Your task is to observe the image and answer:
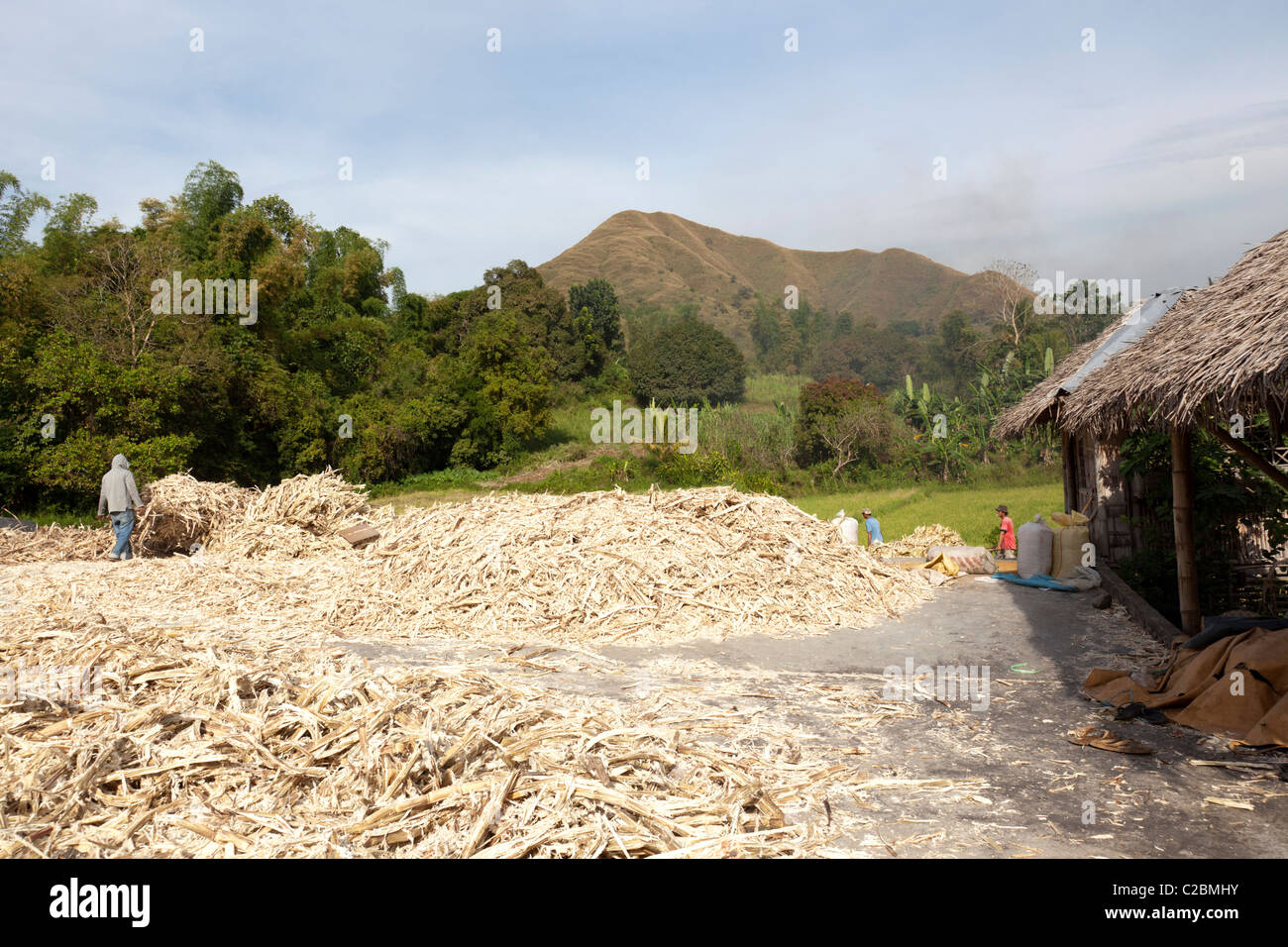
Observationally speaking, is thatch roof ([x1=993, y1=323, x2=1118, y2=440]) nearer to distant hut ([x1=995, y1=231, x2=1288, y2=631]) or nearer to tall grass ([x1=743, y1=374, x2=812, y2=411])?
distant hut ([x1=995, y1=231, x2=1288, y2=631])

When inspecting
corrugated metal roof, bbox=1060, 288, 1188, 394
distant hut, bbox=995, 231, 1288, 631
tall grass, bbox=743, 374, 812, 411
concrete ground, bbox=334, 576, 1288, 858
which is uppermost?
tall grass, bbox=743, 374, 812, 411

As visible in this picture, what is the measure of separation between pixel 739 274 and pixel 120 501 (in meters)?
101

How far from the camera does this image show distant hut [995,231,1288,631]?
427 cm

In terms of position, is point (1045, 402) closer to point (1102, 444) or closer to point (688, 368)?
point (1102, 444)

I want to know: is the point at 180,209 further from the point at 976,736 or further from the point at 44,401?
the point at 976,736

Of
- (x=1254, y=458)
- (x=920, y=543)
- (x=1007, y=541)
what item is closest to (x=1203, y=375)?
(x=1254, y=458)

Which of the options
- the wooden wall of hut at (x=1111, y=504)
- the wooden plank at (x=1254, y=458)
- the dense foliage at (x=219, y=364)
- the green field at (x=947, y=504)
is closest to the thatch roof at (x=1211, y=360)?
the wooden plank at (x=1254, y=458)

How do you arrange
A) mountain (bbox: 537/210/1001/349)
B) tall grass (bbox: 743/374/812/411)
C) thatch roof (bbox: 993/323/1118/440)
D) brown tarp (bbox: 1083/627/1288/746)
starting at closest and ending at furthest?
brown tarp (bbox: 1083/627/1288/746)
thatch roof (bbox: 993/323/1118/440)
tall grass (bbox: 743/374/812/411)
mountain (bbox: 537/210/1001/349)

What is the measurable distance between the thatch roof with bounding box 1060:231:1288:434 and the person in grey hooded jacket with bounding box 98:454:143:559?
10222 mm

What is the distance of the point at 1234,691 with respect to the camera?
172 inches

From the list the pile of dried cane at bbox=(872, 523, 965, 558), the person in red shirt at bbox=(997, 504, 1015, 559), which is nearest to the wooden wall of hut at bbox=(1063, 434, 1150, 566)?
the person in red shirt at bbox=(997, 504, 1015, 559)

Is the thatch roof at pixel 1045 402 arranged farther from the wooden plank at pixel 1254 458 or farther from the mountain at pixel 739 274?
the mountain at pixel 739 274
